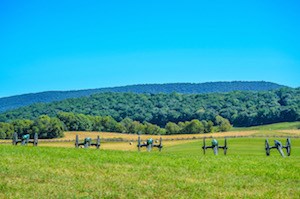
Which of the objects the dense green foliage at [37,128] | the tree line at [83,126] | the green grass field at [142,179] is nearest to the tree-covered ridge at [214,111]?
the tree line at [83,126]

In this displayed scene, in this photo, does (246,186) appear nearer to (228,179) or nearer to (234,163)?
(228,179)

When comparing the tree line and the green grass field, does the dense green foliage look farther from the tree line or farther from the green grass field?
the green grass field

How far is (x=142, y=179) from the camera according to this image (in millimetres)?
17922

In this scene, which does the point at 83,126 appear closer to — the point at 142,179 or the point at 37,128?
the point at 37,128

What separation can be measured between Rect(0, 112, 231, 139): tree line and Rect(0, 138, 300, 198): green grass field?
8973 cm

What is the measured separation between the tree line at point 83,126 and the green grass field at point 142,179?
8973 cm

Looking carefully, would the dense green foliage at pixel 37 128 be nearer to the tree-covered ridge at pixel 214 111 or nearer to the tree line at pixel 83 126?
the tree line at pixel 83 126

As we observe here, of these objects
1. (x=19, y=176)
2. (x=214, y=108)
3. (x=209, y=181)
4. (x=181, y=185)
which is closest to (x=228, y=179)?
(x=209, y=181)

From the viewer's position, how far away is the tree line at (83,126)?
112 metres

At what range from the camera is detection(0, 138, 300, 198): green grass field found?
1506 cm

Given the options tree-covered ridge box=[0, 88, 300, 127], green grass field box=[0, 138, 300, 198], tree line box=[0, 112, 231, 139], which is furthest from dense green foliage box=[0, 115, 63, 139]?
green grass field box=[0, 138, 300, 198]

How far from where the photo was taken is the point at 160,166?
73.0 ft

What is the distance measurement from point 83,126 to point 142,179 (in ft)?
399

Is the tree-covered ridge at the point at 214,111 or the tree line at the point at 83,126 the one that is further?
the tree-covered ridge at the point at 214,111
